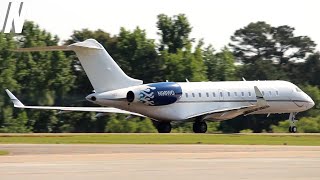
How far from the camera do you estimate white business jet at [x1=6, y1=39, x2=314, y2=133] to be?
75500 mm

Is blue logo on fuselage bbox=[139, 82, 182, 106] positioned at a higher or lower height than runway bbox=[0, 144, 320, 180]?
higher

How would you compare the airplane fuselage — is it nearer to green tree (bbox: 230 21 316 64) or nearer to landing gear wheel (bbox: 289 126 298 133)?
landing gear wheel (bbox: 289 126 298 133)

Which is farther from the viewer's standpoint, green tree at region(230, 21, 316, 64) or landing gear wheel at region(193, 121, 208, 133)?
green tree at region(230, 21, 316, 64)

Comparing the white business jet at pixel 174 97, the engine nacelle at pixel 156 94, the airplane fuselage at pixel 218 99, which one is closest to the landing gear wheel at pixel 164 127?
the white business jet at pixel 174 97

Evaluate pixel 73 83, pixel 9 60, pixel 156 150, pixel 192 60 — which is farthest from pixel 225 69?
pixel 156 150

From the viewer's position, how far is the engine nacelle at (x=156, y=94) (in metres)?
75.1

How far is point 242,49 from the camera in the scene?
155250mm

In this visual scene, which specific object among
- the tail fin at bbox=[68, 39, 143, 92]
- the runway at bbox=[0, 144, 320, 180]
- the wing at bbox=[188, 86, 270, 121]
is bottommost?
the runway at bbox=[0, 144, 320, 180]

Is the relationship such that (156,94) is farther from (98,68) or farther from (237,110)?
(237,110)

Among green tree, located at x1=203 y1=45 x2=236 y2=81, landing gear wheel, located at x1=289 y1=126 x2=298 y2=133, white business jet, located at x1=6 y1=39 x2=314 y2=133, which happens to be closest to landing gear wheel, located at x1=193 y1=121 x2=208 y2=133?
white business jet, located at x1=6 y1=39 x2=314 y2=133

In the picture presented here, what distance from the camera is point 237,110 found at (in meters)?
78.7

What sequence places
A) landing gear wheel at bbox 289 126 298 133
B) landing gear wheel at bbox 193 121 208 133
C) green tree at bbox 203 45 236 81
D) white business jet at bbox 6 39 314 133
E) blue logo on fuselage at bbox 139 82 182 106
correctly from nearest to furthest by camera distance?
white business jet at bbox 6 39 314 133 → blue logo on fuselage at bbox 139 82 182 106 → landing gear wheel at bbox 193 121 208 133 → landing gear wheel at bbox 289 126 298 133 → green tree at bbox 203 45 236 81

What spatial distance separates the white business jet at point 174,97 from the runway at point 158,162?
81.8 ft

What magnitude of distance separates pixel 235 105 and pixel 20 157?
133ft
